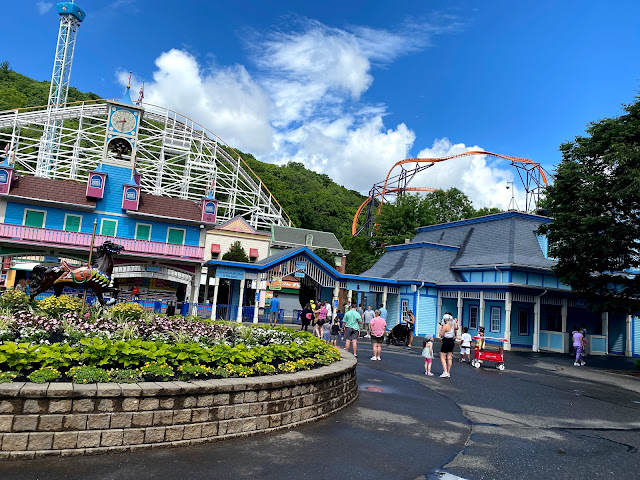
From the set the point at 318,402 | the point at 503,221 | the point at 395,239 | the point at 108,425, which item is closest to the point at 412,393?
the point at 318,402

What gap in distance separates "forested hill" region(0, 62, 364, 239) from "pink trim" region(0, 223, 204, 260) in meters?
41.4

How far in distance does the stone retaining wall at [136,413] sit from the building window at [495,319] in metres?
22.8

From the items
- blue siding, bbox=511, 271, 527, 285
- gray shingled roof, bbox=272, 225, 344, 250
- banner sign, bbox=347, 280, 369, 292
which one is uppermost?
gray shingled roof, bbox=272, 225, 344, 250

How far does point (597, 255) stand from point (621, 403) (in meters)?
9.71

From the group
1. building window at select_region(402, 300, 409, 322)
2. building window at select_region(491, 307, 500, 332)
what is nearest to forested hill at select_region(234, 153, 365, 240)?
building window at select_region(402, 300, 409, 322)

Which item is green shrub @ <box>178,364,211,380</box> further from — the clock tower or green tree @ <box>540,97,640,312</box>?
the clock tower

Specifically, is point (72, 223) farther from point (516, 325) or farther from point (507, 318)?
point (516, 325)

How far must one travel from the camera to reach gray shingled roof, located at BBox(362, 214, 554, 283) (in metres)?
28.0

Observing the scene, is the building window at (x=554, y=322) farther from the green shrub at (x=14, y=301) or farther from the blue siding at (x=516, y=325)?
the green shrub at (x=14, y=301)

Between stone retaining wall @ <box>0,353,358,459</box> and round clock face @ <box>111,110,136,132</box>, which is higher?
round clock face @ <box>111,110,136,132</box>

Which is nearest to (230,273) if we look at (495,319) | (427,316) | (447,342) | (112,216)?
(112,216)

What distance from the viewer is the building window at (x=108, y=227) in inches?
1176

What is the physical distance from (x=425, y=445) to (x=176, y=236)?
2759 centimetres

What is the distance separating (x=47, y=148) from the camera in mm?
46094
